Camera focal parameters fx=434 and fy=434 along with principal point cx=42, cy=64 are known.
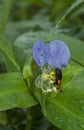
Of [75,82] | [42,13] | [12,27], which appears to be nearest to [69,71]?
[75,82]

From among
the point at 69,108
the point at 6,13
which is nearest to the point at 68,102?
the point at 69,108

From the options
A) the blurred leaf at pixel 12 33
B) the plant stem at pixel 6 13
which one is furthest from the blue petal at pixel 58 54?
the blurred leaf at pixel 12 33

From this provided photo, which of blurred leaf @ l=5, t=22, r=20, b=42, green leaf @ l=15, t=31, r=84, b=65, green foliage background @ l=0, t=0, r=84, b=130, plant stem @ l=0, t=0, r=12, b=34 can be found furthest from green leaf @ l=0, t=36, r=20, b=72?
blurred leaf @ l=5, t=22, r=20, b=42

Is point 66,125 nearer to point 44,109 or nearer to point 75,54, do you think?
point 44,109

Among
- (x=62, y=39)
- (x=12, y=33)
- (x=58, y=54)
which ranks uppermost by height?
(x=58, y=54)

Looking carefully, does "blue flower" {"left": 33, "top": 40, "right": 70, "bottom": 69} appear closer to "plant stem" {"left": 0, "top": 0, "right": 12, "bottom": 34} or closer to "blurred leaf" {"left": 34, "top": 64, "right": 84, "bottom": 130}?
"blurred leaf" {"left": 34, "top": 64, "right": 84, "bottom": 130}

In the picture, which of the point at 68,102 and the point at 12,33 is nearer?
the point at 68,102

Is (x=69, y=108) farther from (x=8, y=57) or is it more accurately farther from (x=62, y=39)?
(x=62, y=39)
